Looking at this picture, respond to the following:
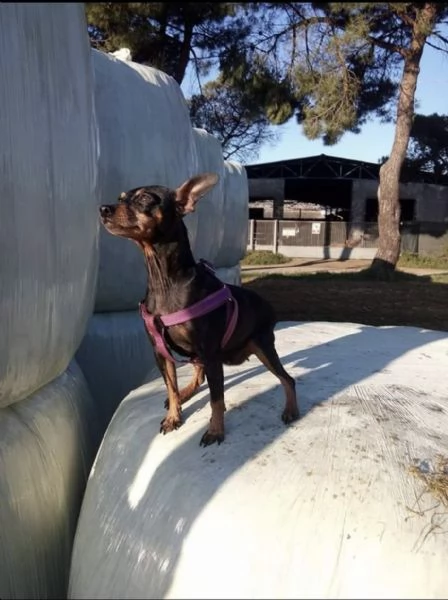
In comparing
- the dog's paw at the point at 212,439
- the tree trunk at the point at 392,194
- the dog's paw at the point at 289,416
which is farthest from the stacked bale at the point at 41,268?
the tree trunk at the point at 392,194

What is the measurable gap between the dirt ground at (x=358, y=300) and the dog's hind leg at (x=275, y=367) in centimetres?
638

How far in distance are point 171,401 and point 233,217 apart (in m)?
5.71

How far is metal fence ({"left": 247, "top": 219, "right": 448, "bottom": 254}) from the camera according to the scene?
24797 mm

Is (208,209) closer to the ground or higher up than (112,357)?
higher up

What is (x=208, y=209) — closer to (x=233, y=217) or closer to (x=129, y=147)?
(x=129, y=147)

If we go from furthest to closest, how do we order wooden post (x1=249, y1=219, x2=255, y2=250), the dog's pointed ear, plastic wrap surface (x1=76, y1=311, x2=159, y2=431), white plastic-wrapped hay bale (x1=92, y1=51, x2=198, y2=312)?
wooden post (x1=249, y1=219, x2=255, y2=250)
plastic wrap surface (x1=76, y1=311, x2=159, y2=431)
white plastic-wrapped hay bale (x1=92, y1=51, x2=198, y2=312)
the dog's pointed ear

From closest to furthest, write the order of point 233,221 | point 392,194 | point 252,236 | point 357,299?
point 233,221 < point 357,299 < point 392,194 < point 252,236

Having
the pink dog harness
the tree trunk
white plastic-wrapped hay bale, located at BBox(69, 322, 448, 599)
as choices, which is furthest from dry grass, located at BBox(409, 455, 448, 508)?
the tree trunk

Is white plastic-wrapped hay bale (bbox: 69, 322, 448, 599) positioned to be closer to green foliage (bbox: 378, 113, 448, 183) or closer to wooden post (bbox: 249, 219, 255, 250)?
wooden post (bbox: 249, 219, 255, 250)

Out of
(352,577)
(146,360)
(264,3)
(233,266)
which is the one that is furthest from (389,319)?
(264,3)

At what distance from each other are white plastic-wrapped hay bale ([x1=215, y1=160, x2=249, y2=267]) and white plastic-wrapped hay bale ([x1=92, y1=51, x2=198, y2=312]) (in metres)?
3.35

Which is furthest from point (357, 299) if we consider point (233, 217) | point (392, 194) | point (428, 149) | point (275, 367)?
point (428, 149)

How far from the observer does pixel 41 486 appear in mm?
2277

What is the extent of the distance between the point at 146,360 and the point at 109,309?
1.29ft
